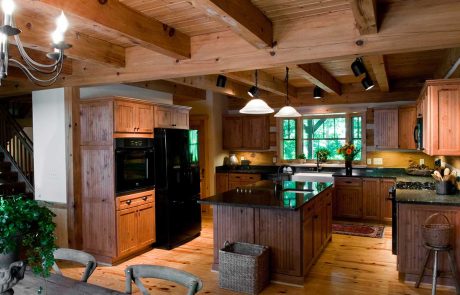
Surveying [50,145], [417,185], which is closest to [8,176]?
[50,145]

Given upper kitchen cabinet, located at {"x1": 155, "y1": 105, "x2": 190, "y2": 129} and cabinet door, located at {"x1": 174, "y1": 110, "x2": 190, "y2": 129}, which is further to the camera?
cabinet door, located at {"x1": 174, "y1": 110, "x2": 190, "y2": 129}

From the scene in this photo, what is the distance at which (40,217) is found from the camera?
1.62 metres

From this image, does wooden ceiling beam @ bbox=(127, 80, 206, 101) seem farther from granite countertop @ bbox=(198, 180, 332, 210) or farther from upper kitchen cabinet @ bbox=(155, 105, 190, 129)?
granite countertop @ bbox=(198, 180, 332, 210)

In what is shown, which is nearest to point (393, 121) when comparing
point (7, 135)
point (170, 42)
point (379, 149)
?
point (379, 149)

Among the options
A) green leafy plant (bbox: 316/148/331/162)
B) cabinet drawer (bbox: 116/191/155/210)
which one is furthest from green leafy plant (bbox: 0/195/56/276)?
green leafy plant (bbox: 316/148/331/162)

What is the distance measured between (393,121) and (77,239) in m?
5.54

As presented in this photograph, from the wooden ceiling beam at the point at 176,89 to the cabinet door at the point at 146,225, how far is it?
1847mm

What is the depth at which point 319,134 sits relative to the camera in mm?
7305

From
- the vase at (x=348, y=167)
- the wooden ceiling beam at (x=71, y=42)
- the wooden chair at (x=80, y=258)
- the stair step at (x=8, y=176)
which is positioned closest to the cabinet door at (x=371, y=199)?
the vase at (x=348, y=167)

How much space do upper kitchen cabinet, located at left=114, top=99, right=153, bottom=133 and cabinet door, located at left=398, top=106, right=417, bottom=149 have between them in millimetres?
4438

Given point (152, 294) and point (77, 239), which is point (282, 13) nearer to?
point (152, 294)

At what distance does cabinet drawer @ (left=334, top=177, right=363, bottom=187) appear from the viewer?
6.26 m

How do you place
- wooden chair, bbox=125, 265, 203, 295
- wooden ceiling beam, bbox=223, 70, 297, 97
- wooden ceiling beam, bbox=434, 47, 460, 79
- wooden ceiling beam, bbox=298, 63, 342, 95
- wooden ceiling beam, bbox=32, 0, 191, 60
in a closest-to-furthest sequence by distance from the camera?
wooden chair, bbox=125, 265, 203, 295 → wooden ceiling beam, bbox=32, 0, 191, 60 → wooden ceiling beam, bbox=434, 47, 460, 79 → wooden ceiling beam, bbox=298, 63, 342, 95 → wooden ceiling beam, bbox=223, 70, 297, 97

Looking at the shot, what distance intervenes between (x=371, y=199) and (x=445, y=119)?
2538 millimetres
